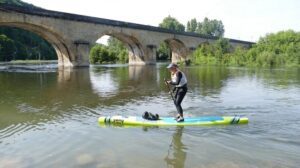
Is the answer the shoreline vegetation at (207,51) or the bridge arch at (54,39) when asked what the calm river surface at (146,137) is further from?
the shoreline vegetation at (207,51)

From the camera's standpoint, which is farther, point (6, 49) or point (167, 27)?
point (167, 27)

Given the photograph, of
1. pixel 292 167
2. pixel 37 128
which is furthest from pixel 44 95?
pixel 292 167

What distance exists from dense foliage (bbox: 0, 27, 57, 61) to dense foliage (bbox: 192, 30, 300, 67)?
52.5 metres

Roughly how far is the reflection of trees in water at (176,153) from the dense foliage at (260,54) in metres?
42.7

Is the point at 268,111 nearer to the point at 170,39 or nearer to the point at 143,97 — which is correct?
the point at 143,97

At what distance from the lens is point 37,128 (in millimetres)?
9203

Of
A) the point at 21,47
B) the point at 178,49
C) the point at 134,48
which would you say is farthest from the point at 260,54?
the point at 21,47

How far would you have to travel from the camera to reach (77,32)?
143 ft

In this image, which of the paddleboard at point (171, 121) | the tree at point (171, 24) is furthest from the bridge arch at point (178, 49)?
the paddleboard at point (171, 121)

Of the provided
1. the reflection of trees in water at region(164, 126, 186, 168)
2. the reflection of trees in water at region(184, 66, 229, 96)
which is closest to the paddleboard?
the reflection of trees in water at region(164, 126, 186, 168)

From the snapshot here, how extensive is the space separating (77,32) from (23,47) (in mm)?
64911

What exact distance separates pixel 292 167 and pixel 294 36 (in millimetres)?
67221

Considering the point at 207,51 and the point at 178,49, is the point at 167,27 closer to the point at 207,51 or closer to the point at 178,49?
the point at 178,49

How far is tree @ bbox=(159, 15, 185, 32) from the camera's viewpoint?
94.5 m
